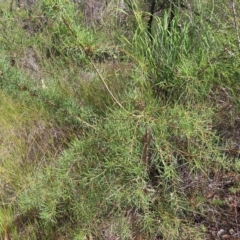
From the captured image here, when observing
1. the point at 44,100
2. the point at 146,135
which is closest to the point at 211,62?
the point at 146,135

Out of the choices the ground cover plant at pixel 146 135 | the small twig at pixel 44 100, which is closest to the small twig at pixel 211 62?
the ground cover plant at pixel 146 135

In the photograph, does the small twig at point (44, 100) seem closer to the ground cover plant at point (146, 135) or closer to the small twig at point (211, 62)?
the ground cover plant at point (146, 135)

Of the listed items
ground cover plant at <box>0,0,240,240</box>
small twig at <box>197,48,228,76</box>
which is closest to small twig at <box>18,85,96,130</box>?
ground cover plant at <box>0,0,240,240</box>

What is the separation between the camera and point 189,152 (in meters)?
2.07

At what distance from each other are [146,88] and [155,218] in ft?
2.21

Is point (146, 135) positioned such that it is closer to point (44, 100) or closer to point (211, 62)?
point (211, 62)

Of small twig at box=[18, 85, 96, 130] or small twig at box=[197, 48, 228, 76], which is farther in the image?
small twig at box=[18, 85, 96, 130]

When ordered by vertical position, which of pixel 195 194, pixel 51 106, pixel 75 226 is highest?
pixel 51 106

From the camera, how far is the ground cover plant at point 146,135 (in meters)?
2.01

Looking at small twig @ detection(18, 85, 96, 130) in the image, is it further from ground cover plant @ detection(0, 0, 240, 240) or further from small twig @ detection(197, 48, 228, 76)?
small twig @ detection(197, 48, 228, 76)

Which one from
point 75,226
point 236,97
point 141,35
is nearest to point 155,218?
point 75,226

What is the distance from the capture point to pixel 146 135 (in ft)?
6.72

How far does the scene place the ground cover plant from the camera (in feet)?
6.59

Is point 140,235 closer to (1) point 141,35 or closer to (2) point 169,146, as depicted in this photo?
(2) point 169,146
